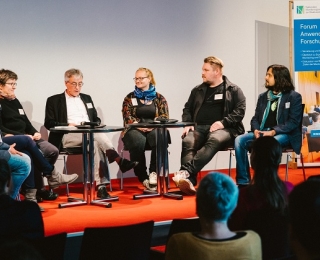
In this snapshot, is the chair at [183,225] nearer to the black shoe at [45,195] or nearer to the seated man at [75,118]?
the seated man at [75,118]

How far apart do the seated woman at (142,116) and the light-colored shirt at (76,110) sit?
427 mm

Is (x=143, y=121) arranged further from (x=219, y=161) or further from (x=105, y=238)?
(x=105, y=238)

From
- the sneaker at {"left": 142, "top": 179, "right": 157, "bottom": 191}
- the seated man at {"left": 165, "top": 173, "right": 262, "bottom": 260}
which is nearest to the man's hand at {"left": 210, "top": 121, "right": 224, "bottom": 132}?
the sneaker at {"left": 142, "top": 179, "right": 157, "bottom": 191}

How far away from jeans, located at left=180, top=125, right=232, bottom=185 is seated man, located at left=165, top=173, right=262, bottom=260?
12.7 feet

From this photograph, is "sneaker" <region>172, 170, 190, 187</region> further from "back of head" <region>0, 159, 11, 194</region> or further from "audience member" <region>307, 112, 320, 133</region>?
"back of head" <region>0, 159, 11, 194</region>

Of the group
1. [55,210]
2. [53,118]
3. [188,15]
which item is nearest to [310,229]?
[55,210]

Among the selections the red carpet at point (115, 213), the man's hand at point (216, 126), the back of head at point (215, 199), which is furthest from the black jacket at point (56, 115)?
the back of head at point (215, 199)

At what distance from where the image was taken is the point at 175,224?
2.88 m

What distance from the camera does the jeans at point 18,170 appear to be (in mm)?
5039

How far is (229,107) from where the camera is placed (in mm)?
6375

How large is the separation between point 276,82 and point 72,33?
239 centimetres

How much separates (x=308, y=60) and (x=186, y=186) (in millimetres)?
2860

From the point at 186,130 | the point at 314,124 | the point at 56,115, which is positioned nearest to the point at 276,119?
the point at 186,130

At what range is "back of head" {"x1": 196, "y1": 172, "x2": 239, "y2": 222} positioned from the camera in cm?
213
